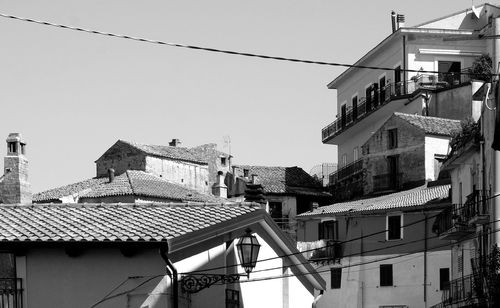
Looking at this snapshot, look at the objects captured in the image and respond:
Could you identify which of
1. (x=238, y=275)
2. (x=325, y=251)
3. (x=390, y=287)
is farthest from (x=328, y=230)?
(x=238, y=275)

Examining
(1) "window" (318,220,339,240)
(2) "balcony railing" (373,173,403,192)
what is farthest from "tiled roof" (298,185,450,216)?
(2) "balcony railing" (373,173,403,192)

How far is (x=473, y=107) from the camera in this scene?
73.4 m

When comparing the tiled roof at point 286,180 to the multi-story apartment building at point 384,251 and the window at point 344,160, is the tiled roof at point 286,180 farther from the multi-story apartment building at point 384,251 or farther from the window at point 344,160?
the multi-story apartment building at point 384,251

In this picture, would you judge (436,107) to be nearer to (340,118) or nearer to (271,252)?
(340,118)

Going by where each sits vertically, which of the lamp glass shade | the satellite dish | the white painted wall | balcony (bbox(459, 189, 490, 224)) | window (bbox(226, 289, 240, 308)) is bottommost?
the white painted wall

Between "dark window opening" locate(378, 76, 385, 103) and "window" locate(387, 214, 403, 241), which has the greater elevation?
"dark window opening" locate(378, 76, 385, 103)

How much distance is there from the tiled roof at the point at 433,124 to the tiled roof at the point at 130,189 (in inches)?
463

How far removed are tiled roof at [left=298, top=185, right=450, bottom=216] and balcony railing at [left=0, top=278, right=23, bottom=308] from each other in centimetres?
4041

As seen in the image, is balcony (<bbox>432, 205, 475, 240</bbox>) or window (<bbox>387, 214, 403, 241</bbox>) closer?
balcony (<bbox>432, 205, 475, 240</bbox>)

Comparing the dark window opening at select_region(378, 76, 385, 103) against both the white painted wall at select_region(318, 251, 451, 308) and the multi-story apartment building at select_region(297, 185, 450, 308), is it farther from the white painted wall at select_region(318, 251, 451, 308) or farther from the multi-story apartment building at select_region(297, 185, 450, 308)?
the white painted wall at select_region(318, 251, 451, 308)

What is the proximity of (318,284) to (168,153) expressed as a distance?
2416 inches

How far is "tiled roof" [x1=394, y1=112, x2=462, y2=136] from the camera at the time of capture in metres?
71.4

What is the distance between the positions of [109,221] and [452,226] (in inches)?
1138

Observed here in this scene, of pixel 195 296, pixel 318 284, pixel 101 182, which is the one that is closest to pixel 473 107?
pixel 101 182
